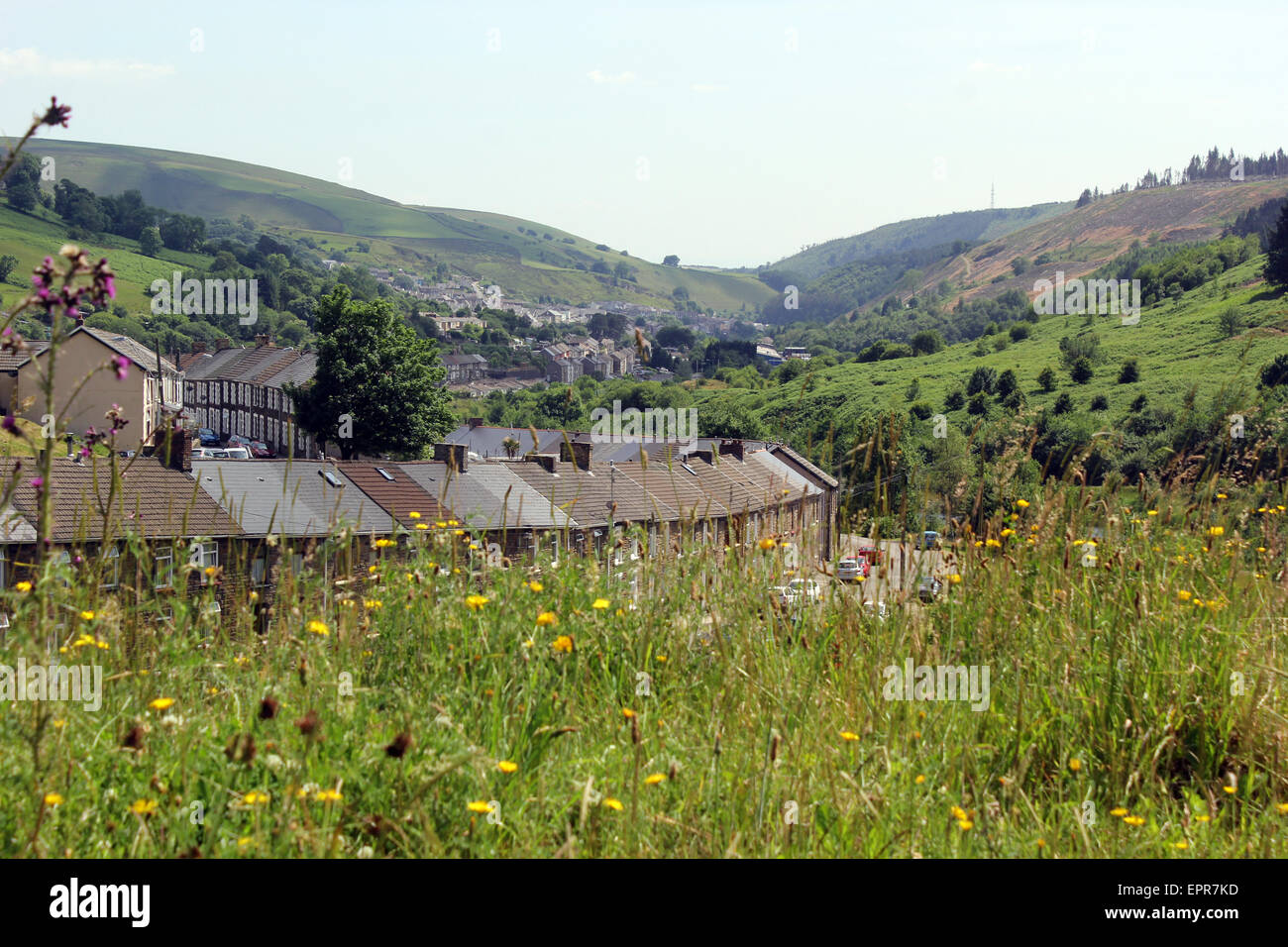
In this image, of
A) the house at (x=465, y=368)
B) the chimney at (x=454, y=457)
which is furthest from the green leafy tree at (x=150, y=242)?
the chimney at (x=454, y=457)

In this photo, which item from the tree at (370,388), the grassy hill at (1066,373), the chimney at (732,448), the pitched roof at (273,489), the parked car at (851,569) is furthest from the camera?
the grassy hill at (1066,373)

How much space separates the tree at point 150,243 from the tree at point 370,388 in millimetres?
116039

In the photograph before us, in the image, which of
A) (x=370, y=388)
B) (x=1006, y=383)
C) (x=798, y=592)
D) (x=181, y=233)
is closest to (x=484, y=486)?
(x=370, y=388)

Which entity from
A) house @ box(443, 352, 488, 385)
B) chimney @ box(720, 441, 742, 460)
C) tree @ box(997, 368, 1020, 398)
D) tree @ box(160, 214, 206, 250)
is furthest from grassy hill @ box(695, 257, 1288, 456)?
tree @ box(160, 214, 206, 250)

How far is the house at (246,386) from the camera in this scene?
258 feet

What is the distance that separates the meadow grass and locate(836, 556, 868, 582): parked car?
0.46ft

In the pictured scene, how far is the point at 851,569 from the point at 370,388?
49.0m

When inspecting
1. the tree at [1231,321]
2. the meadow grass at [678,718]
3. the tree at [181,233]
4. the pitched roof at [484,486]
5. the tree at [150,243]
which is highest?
the tree at [181,233]

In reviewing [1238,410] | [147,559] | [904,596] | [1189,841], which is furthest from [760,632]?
[1238,410]

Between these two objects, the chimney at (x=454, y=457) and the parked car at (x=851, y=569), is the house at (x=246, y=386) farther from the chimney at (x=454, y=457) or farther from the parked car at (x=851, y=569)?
the parked car at (x=851, y=569)

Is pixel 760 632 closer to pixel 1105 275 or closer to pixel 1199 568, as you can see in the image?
pixel 1199 568

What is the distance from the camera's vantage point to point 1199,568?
4523 millimetres
